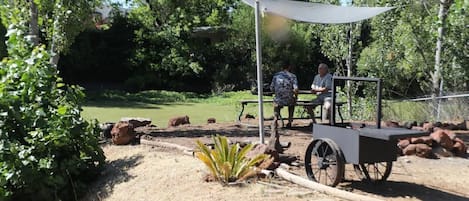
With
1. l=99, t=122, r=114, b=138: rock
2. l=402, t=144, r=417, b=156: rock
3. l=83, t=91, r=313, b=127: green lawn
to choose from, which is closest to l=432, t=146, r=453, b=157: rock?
l=402, t=144, r=417, b=156: rock

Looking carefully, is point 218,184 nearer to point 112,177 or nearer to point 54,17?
point 112,177

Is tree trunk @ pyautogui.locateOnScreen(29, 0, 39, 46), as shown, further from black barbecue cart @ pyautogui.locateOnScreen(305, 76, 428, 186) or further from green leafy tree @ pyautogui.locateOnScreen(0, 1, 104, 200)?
black barbecue cart @ pyautogui.locateOnScreen(305, 76, 428, 186)

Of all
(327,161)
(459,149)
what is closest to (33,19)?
(327,161)

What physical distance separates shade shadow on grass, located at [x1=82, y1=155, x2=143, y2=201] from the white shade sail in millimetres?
2541

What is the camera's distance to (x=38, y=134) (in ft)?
19.5

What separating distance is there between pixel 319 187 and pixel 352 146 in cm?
47

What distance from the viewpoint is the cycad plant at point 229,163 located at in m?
5.30

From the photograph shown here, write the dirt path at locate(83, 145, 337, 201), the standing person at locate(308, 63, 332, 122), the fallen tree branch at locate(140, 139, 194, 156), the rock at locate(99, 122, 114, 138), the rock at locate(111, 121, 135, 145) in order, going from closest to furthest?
the dirt path at locate(83, 145, 337, 201) < the fallen tree branch at locate(140, 139, 194, 156) < the rock at locate(111, 121, 135, 145) < the rock at locate(99, 122, 114, 138) < the standing person at locate(308, 63, 332, 122)

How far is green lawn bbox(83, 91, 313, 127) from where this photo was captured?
13727mm

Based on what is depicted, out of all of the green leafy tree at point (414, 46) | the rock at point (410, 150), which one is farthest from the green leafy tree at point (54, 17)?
the green leafy tree at point (414, 46)

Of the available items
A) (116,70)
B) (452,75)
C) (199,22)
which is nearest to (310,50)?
(199,22)

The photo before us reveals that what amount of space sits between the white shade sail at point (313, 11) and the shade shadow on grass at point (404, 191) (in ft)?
9.01

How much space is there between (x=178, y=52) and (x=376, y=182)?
18952 mm

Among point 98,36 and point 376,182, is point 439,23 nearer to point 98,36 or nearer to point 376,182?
point 376,182
